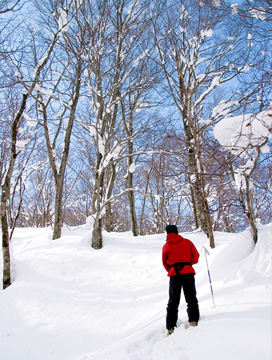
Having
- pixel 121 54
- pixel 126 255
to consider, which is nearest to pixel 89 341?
pixel 126 255

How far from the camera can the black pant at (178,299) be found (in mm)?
2979

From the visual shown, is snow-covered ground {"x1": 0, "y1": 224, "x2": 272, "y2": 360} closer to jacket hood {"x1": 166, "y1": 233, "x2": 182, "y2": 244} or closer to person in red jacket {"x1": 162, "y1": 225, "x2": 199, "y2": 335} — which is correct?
person in red jacket {"x1": 162, "y1": 225, "x2": 199, "y2": 335}

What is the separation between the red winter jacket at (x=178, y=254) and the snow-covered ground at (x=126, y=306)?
672 mm

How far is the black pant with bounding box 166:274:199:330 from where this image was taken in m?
2.98

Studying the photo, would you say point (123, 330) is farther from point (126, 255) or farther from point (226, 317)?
point (126, 255)

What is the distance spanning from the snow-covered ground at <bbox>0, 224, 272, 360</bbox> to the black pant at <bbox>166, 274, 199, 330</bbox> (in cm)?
14

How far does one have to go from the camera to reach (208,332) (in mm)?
2559

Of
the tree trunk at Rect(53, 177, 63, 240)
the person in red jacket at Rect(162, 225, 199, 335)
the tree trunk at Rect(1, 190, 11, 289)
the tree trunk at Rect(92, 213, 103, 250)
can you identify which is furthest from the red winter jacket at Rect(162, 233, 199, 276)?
the tree trunk at Rect(53, 177, 63, 240)

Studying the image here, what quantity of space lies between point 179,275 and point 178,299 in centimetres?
32

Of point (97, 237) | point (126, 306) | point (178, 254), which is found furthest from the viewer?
point (97, 237)

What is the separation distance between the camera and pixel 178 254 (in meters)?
3.27

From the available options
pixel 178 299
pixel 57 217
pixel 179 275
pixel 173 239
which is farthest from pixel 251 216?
pixel 57 217

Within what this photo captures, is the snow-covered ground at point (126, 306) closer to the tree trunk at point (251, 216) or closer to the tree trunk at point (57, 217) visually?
the tree trunk at point (251, 216)

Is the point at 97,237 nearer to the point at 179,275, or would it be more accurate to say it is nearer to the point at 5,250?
the point at 5,250
